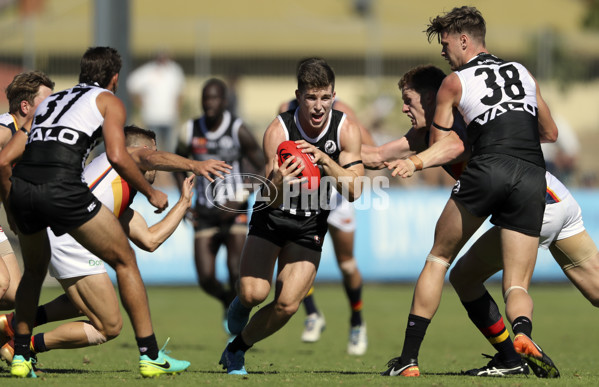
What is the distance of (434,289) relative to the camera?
7012 mm

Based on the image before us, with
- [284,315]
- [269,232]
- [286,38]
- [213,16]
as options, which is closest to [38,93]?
[269,232]

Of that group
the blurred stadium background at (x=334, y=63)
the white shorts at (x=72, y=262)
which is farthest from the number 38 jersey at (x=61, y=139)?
the blurred stadium background at (x=334, y=63)

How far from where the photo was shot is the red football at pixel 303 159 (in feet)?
22.9

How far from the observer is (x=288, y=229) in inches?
295

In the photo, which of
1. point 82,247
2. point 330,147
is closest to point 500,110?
point 330,147

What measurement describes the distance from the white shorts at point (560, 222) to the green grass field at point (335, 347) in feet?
3.43

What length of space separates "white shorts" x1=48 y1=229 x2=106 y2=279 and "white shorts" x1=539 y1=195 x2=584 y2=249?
335 cm

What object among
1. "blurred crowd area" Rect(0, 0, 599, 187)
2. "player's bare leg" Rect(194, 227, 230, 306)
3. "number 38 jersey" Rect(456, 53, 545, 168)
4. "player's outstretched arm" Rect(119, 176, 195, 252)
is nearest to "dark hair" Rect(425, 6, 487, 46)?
"number 38 jersey" Rect(456, 53, 545, 168)

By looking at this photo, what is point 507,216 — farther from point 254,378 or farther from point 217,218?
point 217,218

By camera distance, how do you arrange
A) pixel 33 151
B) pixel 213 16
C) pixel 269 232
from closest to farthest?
pixel 33 151 < pixel 269 232 < pixel 213 16

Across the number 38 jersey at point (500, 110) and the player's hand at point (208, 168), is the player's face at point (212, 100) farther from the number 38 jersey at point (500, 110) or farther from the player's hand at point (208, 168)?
the number 38 jersey at point (500, 110)

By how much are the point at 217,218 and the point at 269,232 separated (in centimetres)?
369

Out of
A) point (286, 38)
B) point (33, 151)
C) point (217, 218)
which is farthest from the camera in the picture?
point (286, 38)

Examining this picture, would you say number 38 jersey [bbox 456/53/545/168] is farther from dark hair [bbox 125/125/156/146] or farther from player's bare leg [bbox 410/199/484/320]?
dark hair [bbox 125/125/156/146]
